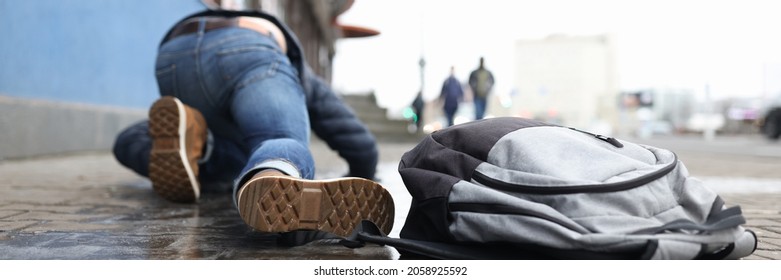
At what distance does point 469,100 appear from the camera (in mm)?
13523

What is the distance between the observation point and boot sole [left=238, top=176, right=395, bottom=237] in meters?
1.51

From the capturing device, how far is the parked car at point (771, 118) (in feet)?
50.1

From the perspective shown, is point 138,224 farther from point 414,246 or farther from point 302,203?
point 414,246

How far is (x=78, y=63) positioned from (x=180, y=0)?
7.61 ft

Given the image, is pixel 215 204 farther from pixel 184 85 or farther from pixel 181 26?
pixel 181 26

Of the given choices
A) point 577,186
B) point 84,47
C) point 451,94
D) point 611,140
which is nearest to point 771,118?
point 451,94

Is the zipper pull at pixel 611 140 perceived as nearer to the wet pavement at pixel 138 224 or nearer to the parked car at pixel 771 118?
the wet pavement at pixel 138 224

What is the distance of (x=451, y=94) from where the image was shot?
13.1 m

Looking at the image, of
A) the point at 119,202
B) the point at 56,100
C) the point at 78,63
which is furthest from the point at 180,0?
the point at 119,202

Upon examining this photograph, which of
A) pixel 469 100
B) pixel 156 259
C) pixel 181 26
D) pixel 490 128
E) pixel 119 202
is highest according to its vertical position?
pixel 181 26

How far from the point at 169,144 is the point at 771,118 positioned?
16927mm

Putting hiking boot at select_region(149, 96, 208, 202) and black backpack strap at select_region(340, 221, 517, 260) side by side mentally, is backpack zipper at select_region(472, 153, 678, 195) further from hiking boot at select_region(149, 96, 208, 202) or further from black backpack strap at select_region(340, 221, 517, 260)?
hiking boot at select_region(149, 96, 208, 202)

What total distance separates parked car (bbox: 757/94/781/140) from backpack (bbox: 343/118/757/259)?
16.2 m

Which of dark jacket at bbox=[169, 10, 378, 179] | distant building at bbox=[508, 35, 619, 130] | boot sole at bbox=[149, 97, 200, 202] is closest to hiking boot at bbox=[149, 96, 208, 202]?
boot sole at bbox=[149, 97, 200, 202]
